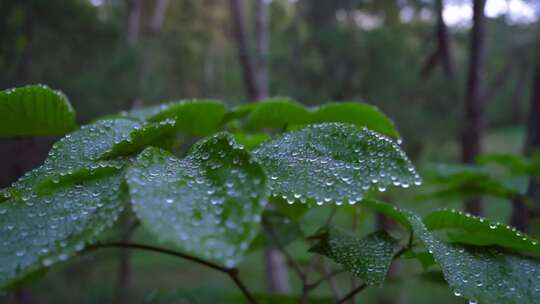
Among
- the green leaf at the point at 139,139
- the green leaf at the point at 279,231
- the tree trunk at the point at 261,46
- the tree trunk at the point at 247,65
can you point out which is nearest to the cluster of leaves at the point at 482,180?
the green leaf at the point at 279,231

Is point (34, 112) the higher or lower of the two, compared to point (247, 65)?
higher

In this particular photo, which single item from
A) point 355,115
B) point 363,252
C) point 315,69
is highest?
point 355,115

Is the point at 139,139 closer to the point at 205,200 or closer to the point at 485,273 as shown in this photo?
the point at 205,200

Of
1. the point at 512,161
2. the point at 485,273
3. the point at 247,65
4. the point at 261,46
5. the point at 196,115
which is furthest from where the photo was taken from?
the point at 261,46

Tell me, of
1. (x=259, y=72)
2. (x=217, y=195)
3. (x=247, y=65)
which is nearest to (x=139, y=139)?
(x=217, y=195)

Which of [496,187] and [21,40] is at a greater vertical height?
[21,40]

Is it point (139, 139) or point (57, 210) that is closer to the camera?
point (57, 210)

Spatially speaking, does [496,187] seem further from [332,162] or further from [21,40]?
[21,40]

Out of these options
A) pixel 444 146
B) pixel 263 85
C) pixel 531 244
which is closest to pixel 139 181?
pixel 531 244

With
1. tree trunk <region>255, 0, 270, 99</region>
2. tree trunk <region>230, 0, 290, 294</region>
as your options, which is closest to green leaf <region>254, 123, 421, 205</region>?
tree trunk <region>230, 0, 290, 294</region>
